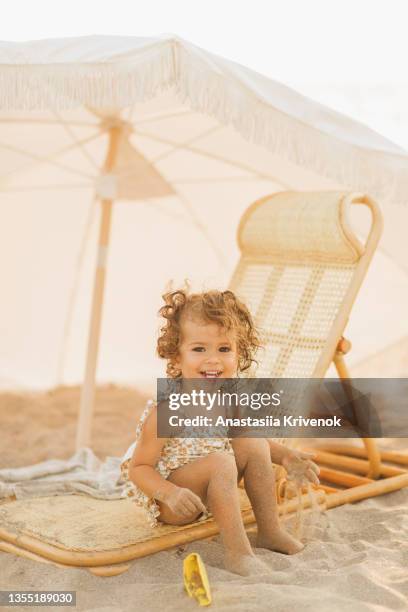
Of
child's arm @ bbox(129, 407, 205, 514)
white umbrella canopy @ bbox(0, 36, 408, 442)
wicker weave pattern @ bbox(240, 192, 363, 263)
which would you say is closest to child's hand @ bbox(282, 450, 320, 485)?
child's arm @ bbox(129, 407, 205, 514)

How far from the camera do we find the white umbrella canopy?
2539 mm

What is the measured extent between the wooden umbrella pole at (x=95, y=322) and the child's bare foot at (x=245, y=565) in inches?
65.4

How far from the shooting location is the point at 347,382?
9.95 feet

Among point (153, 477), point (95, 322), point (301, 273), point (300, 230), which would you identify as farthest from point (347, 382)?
point (95, 322)

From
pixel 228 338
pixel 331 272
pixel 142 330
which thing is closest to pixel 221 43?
pixel 142 330

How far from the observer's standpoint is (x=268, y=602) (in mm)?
1748

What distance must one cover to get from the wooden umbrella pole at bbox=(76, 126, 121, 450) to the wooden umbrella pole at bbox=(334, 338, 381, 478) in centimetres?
121

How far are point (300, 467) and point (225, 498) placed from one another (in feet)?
1.26

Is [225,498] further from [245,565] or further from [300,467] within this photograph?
[300,467]

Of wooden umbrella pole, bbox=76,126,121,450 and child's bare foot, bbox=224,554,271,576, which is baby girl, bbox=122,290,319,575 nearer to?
child's bare foot, bbox=224,554,271,576

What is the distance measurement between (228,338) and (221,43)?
12639mm

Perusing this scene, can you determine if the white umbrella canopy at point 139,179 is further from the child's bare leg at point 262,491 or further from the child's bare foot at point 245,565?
the child's bare foot at point 245,565

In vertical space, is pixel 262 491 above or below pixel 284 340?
below

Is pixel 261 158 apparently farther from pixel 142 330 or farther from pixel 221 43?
pixel 221 43
